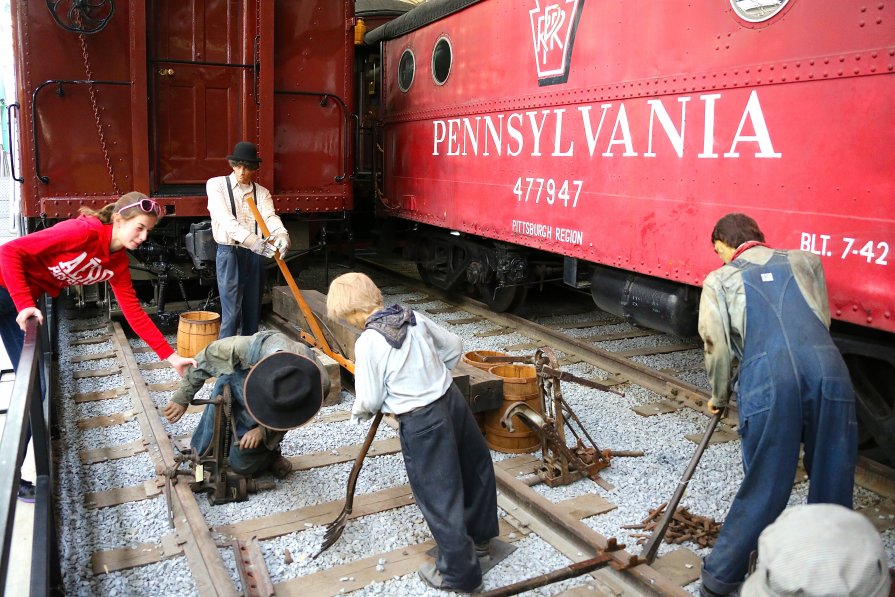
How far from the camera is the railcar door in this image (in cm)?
749

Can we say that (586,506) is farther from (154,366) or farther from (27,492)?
(154,366)

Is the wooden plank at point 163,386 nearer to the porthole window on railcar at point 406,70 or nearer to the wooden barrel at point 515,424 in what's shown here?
the wooden barrel at point 515,424

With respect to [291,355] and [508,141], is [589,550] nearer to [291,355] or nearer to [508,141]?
[291,355]

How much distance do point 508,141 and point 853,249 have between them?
349 centimetres

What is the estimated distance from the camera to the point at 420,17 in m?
8.30

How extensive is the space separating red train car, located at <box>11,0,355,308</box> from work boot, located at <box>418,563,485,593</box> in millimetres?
5050

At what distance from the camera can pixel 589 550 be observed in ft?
11.3

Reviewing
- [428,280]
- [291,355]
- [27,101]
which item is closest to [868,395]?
[291,355]

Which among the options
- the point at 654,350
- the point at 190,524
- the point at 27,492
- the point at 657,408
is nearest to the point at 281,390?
the point at 190,524

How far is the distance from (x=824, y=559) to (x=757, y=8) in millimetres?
3590

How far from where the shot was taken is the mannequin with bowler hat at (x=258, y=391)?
356 centimetres

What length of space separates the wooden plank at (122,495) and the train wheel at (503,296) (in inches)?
179

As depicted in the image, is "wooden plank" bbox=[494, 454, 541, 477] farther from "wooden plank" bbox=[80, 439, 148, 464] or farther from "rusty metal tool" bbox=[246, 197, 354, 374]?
"wooden plank" bbox=[80, 439, 148, 464]

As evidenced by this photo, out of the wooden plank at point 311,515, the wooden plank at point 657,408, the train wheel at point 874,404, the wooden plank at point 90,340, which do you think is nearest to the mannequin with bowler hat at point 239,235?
the wooden plank at point 90,340
